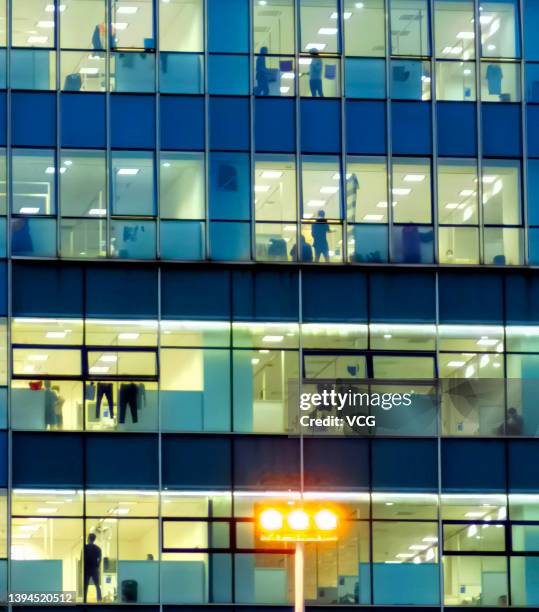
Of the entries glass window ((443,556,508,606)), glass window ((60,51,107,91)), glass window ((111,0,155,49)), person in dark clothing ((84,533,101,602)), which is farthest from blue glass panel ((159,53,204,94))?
glass window ((443,556,508,606))

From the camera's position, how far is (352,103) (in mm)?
46344

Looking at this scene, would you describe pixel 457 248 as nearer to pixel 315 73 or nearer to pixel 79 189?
pixel 315 73

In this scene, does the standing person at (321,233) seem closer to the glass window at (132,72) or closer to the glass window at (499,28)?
the glass window at (132,72)

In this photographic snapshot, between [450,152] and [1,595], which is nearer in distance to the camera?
[1,595]

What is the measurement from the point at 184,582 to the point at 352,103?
1228 centimetres

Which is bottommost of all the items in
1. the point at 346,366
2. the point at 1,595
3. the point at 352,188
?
the point at 1,595

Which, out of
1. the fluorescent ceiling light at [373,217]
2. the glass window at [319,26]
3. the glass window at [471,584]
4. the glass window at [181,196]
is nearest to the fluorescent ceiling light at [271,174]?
the glass window at [181,196]

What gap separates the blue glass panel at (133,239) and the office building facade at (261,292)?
0.05m

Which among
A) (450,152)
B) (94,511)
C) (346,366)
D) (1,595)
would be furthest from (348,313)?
(1,595)

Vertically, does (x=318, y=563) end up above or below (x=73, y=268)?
below

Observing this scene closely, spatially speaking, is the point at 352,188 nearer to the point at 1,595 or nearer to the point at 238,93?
the point at 238,93

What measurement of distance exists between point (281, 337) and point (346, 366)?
171 cm

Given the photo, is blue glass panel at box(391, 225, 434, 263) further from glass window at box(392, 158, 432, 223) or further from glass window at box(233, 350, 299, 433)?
glass window at box(233, 350, 299, 433)

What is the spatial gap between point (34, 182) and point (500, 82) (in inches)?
464
